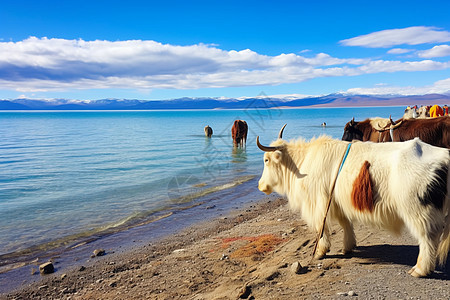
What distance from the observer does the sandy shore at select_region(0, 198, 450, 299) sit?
139 inches

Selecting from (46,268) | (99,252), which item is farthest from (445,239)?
(46,268)

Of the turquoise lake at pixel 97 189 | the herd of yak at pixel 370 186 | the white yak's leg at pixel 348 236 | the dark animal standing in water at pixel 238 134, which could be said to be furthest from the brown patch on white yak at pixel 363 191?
the dark animal standing in water at pixel 238 134

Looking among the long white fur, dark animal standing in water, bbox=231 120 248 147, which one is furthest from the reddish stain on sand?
dark animal standing in water, bbox=231 120 248 147

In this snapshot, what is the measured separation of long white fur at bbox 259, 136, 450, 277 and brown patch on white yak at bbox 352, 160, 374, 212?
0.15 feet

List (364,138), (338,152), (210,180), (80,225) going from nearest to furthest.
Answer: (338,152) < (80,225) < (364,138) < (210,180)

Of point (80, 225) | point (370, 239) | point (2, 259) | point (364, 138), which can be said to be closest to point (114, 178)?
point (80, 225)

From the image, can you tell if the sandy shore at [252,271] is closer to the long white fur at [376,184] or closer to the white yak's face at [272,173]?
the long white fur at [376,184]

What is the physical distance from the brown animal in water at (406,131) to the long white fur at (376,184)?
398 centimetres

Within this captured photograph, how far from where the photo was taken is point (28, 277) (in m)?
5.26

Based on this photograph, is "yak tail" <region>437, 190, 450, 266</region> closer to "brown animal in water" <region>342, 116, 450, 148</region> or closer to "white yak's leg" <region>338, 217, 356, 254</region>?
"white yak's leg" <region>338, 217, 356, 254</region>

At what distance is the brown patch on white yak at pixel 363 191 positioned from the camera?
3604 mm

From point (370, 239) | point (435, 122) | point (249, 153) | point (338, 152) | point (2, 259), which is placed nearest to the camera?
point (338, 152)

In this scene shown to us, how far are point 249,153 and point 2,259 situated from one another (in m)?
15.6

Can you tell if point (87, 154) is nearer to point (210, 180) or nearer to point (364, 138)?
point (210, 180)
